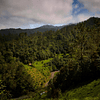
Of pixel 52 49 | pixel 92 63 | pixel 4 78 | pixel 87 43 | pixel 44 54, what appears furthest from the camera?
pixel 52 49

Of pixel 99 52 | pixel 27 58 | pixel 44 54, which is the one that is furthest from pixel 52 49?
pixel 99 52

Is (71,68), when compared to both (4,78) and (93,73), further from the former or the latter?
(4,78)

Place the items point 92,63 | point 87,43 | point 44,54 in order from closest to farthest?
point 87,43 < point 92,63 < point 44,54

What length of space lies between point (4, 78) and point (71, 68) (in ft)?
69.1

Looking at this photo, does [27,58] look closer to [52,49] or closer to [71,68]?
[52,49]

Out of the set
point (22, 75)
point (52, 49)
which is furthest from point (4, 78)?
point (52, 49)

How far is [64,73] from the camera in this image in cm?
1606

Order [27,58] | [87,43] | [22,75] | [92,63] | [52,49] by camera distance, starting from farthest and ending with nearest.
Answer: [52,49]
[27,58]
[22,75]
[92,63]
[87,43]

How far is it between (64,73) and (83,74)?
13.1 ft

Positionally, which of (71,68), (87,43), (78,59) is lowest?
(71,68)

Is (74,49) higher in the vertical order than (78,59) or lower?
higher

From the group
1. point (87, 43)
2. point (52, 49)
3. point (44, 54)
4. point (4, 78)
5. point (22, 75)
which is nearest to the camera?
point (87, 43)

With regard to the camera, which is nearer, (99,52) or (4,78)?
(99,52)

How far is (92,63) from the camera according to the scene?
50.4ft
